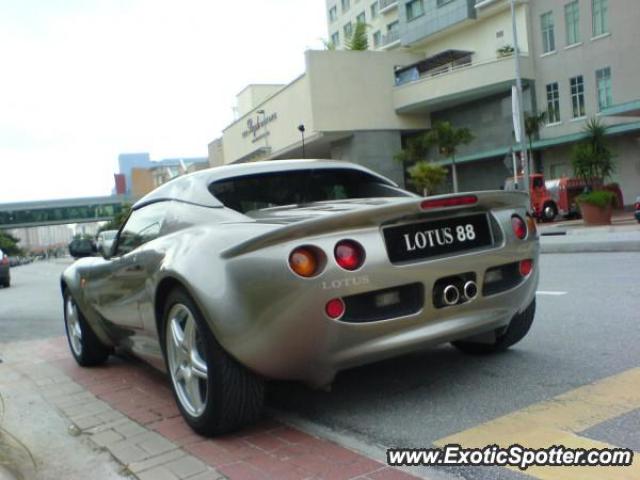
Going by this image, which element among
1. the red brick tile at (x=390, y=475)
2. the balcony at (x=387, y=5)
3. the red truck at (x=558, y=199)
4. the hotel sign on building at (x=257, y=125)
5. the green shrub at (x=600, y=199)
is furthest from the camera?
the balcony at (x=387, y=5)

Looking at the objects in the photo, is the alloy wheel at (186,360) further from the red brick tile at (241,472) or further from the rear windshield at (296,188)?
the rear windshield at (296,188)

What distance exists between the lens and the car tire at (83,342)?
5.37 metres

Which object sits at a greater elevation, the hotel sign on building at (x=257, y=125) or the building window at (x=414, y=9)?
the building window at (x=414, y=9)

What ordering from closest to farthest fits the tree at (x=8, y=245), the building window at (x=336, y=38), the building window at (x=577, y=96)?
the building window at (x=577, y=96)
the building window at (x=336, y=38)
the tree at (x=8, y=245)

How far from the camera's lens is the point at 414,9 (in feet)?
150

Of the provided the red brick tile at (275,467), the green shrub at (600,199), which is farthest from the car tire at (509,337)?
the green shrub at (600,199)

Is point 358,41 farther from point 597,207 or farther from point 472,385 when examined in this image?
point 472,385

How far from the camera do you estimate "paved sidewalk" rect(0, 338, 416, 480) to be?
287cm

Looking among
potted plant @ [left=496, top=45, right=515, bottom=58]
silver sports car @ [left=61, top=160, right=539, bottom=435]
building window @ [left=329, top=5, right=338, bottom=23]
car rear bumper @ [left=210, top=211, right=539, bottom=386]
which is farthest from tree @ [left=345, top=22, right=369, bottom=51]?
car rear bumper @ [left=210, top=211, right=539, bottom=386]

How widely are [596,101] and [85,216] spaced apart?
7519 cm

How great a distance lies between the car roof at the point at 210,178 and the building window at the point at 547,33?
115 feet

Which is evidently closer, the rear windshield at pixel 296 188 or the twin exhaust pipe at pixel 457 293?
the twin exhaust pipe at pixel 457 293

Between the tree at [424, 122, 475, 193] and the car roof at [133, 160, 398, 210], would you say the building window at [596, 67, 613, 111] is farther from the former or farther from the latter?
the car roof at [133, 160, 398, 210]

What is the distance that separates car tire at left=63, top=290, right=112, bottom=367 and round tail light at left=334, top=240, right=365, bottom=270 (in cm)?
309
